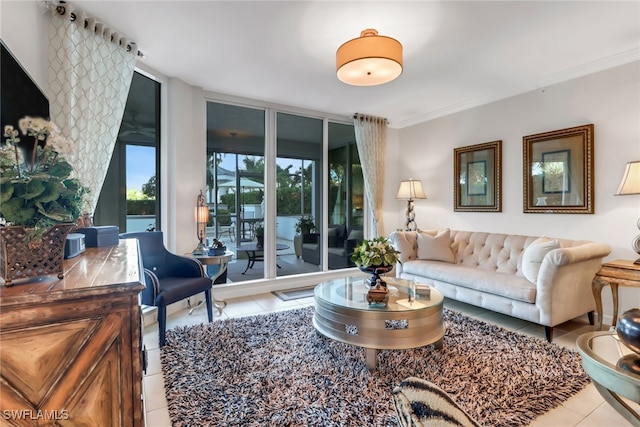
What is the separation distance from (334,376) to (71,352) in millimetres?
1650

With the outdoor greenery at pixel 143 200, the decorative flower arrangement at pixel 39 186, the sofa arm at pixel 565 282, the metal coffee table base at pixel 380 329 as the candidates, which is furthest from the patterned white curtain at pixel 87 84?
the sofa arm at pixel 565 282

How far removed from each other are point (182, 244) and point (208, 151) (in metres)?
1.25

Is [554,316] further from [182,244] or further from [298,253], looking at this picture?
[182,244]

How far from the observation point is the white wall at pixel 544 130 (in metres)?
3.01

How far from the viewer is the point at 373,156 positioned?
5.16 metres

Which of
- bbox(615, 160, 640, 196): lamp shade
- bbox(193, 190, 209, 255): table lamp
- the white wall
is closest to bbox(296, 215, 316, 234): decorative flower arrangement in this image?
bbox(193, 190, 209, 255): table lamp

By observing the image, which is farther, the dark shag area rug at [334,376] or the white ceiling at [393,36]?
the white ceiling at [393,36]

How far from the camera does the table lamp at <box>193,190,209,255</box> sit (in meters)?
3.52

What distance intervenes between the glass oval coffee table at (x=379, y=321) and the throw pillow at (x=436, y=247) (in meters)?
1.57

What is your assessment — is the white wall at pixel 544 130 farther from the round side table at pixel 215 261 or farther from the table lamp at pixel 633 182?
the round side table at pixel 215 261

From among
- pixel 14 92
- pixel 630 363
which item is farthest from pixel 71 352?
pixel 630 363

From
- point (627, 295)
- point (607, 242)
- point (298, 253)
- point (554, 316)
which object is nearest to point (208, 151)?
point (298, 253)

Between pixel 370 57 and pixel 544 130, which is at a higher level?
pixel 370 57

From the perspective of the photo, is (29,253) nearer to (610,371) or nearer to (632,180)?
(610,371)
